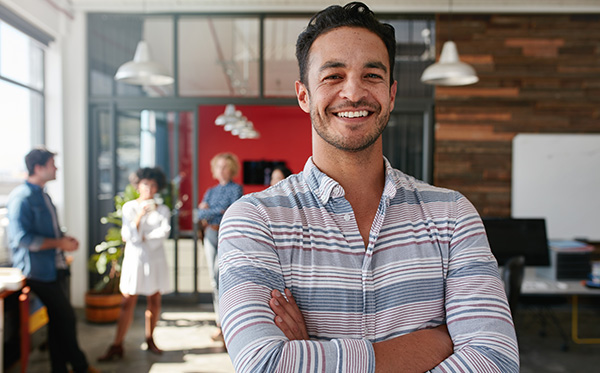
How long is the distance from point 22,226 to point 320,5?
384 cm

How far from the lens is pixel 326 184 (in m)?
1.27

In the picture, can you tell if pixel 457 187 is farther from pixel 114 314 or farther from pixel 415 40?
pixel 114 314

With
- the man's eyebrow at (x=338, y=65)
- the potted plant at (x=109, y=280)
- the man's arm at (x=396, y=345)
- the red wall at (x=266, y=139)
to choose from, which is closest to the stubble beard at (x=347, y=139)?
the man's eyebrow at (x=338, y=65)

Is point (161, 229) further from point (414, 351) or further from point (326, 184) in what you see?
point (414, 351)

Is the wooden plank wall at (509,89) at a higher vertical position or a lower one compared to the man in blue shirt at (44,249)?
higher

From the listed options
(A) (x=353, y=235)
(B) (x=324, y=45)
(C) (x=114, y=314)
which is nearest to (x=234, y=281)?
(A) (x=353, y=235)

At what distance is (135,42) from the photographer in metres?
5.68

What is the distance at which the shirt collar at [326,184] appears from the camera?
4.15ft

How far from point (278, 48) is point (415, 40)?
1581mm

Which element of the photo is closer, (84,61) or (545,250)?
(545,250)

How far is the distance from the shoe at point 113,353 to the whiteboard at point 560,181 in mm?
4380

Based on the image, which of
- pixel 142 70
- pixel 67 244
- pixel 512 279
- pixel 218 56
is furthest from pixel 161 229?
pixel 512 279

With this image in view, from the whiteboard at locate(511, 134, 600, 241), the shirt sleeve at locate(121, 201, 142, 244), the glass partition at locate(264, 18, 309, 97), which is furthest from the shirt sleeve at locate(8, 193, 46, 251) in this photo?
the whiteboard at locate(511, 134, 600, 241)

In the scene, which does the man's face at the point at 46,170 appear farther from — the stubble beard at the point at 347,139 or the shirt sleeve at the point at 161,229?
the stubble beard at the point at 347,139
